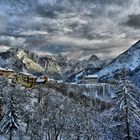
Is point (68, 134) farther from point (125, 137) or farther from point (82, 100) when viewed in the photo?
point (82, 100)

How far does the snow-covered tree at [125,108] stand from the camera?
4584 cm

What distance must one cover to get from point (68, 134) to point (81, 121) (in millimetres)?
7630

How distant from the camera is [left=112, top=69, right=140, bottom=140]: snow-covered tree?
4584 cm

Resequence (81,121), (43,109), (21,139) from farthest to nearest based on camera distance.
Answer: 1. (43,109)
2. (21,139)
3. (81,121)

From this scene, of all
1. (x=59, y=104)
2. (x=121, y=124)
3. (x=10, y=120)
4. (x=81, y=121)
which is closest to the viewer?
(x=121, y=124)

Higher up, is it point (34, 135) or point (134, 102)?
point (134, 102)

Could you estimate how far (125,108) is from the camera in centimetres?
4591

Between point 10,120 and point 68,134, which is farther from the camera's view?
point 68,134

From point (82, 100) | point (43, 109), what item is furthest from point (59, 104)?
point (82, 100)

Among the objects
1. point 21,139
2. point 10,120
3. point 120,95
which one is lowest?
point 21,139

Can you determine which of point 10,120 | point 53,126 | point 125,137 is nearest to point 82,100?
point 53,126

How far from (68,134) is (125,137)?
4762cm

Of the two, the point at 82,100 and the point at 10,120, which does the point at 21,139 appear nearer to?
the point at 10,120

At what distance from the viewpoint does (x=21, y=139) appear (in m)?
94.9
